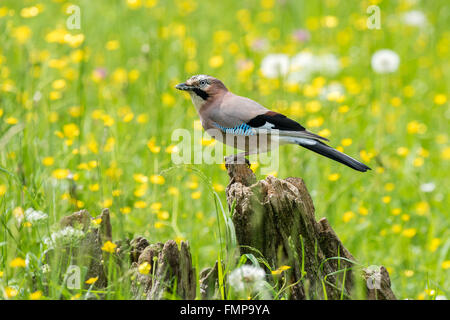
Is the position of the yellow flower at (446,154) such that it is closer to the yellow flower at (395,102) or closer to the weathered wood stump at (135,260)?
the yellow flower at (395,102)

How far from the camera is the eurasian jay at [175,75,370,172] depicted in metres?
3.80

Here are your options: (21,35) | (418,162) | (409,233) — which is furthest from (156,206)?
(21,35)

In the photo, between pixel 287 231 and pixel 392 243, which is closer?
pixel 287 231

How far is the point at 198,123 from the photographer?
5957mm

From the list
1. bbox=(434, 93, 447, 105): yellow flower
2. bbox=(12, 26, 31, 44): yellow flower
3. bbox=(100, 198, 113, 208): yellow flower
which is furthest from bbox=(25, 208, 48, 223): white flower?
bbox=(434, 93, 447, 105): yellow flower

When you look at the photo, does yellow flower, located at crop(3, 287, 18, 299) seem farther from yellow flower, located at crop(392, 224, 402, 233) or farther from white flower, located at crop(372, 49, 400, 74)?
white flower, located at crop(372, 49, 400, 74)

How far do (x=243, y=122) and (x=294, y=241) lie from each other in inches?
36.2

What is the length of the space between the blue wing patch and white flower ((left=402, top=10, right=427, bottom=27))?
19.5 ft

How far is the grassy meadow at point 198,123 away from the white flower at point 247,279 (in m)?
0.48

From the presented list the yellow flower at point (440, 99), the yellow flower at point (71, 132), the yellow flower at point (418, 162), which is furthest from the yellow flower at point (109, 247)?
the yellow flower at point (440, 99)
